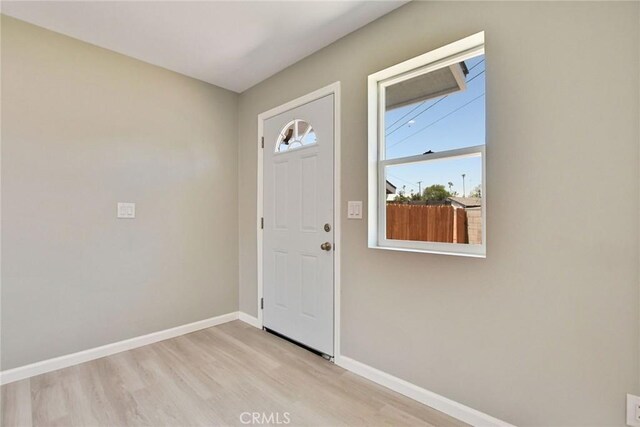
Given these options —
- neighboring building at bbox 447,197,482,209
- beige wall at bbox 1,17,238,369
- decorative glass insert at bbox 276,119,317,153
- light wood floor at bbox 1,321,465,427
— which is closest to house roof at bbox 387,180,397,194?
neighboring building at bbox 447,197,482,209

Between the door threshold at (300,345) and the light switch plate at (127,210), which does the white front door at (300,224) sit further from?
the light switch plate at (127,210)

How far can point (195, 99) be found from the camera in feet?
9.66

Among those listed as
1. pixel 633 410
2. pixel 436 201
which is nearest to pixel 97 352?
pixel 436 201

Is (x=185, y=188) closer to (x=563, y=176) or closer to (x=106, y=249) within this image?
(x=106, y=249)

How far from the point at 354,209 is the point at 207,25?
166cm

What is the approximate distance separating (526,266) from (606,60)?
95cm

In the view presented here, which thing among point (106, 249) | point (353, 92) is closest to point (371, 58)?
point (353, 92)

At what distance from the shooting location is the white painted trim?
2020 mm

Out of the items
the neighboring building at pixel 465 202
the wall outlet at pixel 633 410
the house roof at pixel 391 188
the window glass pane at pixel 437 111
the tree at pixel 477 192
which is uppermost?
the window glass pane at pixel 437 111

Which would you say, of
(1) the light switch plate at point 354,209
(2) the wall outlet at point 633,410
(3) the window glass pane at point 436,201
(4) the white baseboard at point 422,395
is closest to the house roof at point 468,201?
(3) the window glass pane at point 436,201

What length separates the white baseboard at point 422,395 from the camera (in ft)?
5.17

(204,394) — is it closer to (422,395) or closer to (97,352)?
(97,352)

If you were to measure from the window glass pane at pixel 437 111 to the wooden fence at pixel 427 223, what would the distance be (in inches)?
14.8

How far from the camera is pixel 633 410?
121 centimetres
